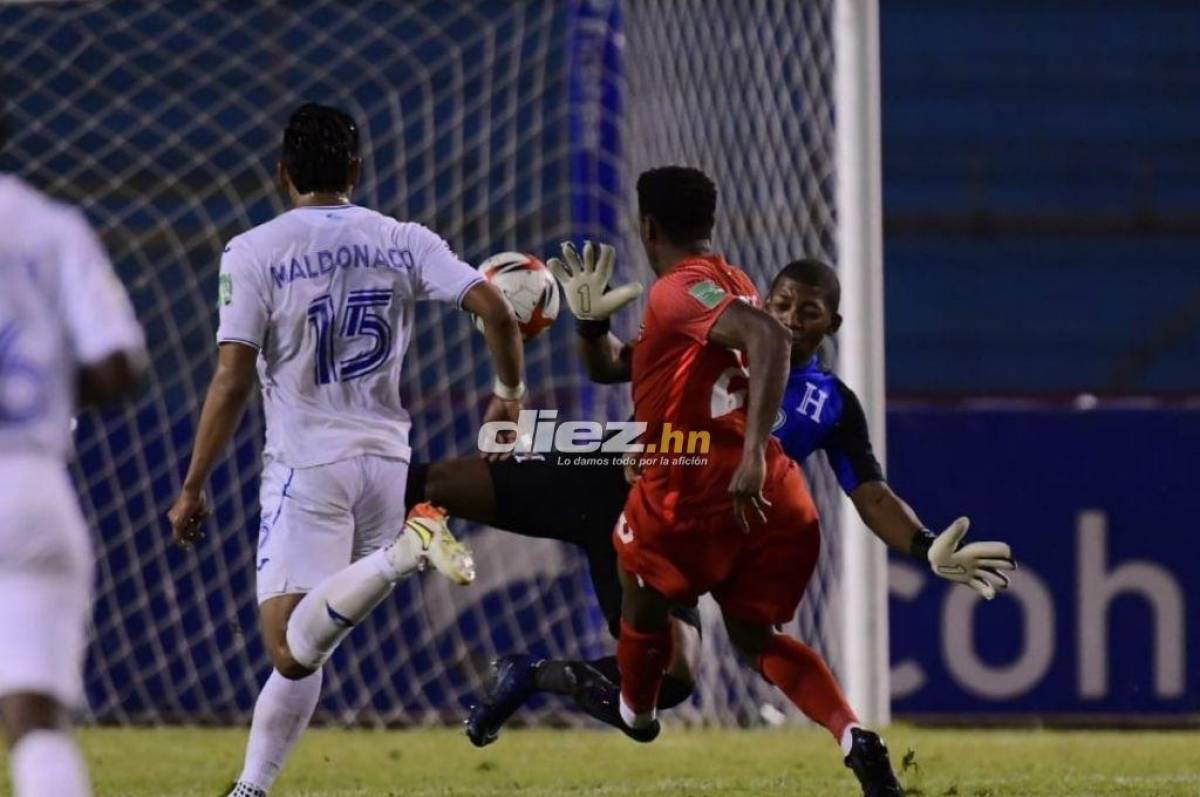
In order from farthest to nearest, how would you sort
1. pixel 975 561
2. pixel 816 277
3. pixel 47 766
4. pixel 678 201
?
pixel 816 277, pixel 975 561, pixel 678 201, pixel 47 766

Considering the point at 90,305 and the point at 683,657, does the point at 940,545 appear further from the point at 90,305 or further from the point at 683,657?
the point at 90,305

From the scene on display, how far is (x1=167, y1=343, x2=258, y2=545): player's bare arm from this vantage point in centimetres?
536

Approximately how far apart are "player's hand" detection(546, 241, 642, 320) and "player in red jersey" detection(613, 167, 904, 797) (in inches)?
13.0

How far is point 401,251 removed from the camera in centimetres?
557

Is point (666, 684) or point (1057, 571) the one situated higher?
point (1057, 571)

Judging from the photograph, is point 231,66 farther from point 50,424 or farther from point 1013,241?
point 50,424

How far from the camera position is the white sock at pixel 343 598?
5.32 metres

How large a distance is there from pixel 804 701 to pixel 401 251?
1.54 m

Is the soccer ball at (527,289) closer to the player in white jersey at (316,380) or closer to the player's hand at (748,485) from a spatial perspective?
the player in white jersey at (316,380)

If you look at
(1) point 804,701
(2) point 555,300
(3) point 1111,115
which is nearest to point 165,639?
(2) point 555,300

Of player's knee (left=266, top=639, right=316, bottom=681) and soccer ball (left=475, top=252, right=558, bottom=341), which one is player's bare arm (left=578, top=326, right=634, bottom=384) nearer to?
soccer ball (left=475, top=252, right=558, bottom=341)

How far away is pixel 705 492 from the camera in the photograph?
5605 millimetres

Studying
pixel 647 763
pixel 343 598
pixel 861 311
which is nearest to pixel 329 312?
pixel 343 598

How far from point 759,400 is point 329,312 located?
1.09m
